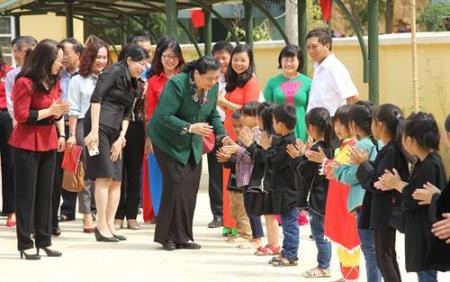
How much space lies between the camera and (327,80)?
9797 millimetres

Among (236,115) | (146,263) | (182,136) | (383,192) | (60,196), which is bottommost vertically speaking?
(146,263)

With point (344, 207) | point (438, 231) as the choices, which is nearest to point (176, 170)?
point (344, 207)

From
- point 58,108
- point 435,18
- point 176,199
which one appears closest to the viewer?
point 58,108

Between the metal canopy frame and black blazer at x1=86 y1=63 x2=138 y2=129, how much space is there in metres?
1.39

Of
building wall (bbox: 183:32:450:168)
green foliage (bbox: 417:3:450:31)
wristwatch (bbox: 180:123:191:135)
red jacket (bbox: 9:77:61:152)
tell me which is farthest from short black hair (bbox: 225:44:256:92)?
green foliage (bbox: 417:3:450:31)

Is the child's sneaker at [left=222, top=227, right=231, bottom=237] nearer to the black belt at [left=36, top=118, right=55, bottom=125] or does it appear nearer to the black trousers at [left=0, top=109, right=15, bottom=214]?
the black belt at [left=36, top=118, right=55, bottom=125]

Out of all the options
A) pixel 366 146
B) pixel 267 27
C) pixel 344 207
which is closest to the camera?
pixel 366 146

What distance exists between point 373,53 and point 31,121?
393 cm

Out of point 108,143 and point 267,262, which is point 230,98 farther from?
point 267,262

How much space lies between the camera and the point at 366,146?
7.03m

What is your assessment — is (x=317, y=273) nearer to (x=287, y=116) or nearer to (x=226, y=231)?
(x=287, y=116)

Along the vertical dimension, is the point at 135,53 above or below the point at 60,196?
above

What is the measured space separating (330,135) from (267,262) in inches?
49.9

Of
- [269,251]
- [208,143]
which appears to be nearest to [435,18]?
[208,143]
